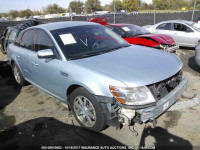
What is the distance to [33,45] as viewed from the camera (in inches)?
149

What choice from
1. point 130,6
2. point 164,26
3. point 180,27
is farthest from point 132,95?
point 130,6

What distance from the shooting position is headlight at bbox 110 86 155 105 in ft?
7.49

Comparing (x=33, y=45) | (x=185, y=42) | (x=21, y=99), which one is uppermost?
(x=33, y=45)

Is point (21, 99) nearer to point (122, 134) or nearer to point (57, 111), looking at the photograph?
point (57, 111)

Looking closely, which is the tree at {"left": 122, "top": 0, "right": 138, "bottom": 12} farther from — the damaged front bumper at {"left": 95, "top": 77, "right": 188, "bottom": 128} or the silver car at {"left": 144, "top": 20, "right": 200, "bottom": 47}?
the damaged front bumper at {"left": 95, "top": 77, "right": 188, "bottom": 128}

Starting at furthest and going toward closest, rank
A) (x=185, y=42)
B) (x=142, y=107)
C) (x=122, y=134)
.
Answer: (x=185, y=42) < (x=122, y=134) < (x=142, y=107)

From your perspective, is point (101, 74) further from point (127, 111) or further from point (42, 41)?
point (42, 41)

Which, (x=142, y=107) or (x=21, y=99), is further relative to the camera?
(x=21, y=99)

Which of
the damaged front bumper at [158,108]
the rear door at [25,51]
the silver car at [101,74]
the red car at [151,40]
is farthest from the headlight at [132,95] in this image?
the red car at [151,40]

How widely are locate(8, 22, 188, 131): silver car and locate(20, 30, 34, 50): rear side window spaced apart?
49 mm

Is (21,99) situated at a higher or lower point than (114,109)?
lower

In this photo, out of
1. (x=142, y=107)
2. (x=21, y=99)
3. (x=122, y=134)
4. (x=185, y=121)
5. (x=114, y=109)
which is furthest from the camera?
(x=21, y=99)

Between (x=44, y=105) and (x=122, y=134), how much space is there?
1.89 meters

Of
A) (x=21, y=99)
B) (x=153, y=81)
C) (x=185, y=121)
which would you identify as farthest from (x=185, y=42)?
(x=21, y=99)
